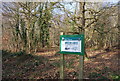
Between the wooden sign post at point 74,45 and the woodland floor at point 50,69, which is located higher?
the wooden sign post at point 74,45

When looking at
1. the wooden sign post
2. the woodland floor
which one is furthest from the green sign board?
the woodland floor

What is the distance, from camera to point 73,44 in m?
3.68

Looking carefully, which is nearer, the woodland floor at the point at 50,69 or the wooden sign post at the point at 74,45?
the wooden sign post at the point at 74,45

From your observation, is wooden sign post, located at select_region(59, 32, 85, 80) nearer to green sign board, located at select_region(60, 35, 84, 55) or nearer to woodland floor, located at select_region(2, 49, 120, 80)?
green sign board, located at select_region(60, 35, 84, 55)

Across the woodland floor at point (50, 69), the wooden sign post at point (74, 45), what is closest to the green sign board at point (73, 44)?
the wooden sign post at point (74, 45)

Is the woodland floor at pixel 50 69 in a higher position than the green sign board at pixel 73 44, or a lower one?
lower

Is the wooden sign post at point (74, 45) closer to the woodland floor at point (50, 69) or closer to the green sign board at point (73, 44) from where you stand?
the green sign board at point (73, 44)

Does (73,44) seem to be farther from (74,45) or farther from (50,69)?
(50,69)

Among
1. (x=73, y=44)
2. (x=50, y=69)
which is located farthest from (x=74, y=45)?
(x=50, y=69)

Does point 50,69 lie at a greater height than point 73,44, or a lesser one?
lesser

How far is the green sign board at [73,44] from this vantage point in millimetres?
3578

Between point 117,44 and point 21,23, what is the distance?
11789mm

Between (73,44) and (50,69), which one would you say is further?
(50,69)

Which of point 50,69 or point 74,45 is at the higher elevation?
point 74,45
